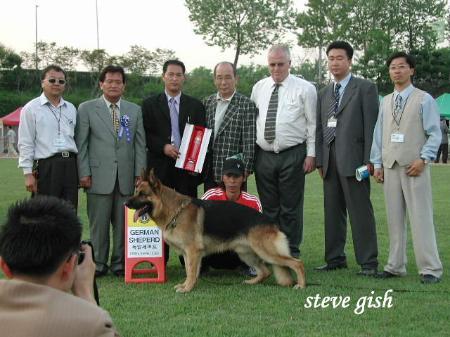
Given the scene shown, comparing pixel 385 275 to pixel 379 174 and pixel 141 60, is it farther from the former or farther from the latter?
pixel 141 60

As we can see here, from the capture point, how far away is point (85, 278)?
201 cm

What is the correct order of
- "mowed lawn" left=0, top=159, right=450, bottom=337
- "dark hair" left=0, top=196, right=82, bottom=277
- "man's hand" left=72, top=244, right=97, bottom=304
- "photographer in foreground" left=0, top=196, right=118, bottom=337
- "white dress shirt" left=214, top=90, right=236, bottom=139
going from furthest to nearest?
"white dress shirt" left=214, top=90, right=236, bottom=139 < "mowed lawn" left=0, top=159, right=450, bottom=337 < "man's hand" left=72, top=244, right=97, bottom=304 < "dark hair" left=0, top=196, right=82, bottom=277 < "photographer in foreground" left=0, top=196, right=118, bottom=337

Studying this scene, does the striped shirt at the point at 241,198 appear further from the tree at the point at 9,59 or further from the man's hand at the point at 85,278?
the tree at the point at 9,59

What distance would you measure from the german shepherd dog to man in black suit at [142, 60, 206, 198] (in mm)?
697

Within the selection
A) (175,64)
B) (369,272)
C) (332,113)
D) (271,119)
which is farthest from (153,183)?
(369,272)

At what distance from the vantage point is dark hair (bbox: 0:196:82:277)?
1.72 meters

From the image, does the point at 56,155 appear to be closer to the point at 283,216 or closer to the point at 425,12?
the point at 283,216

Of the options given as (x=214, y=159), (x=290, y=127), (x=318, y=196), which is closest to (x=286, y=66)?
(x=290, y=127)

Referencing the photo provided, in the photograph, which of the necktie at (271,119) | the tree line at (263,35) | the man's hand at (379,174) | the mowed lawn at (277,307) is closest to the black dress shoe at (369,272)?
the mowed lawn at (277,307)

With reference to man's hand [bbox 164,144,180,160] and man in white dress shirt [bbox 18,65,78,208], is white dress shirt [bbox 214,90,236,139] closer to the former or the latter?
man's hand [bbox 164,144,180,160]

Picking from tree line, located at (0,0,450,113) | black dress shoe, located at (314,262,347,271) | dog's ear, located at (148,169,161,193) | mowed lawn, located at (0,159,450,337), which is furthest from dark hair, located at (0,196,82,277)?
tree line, located at (0,0,450,113)

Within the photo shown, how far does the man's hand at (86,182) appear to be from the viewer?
255 inches

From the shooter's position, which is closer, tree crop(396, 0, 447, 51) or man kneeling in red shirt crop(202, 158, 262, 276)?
man kneeling in red shirt crop(202, 158, 262, 276)

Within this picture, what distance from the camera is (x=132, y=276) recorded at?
6.61 m
